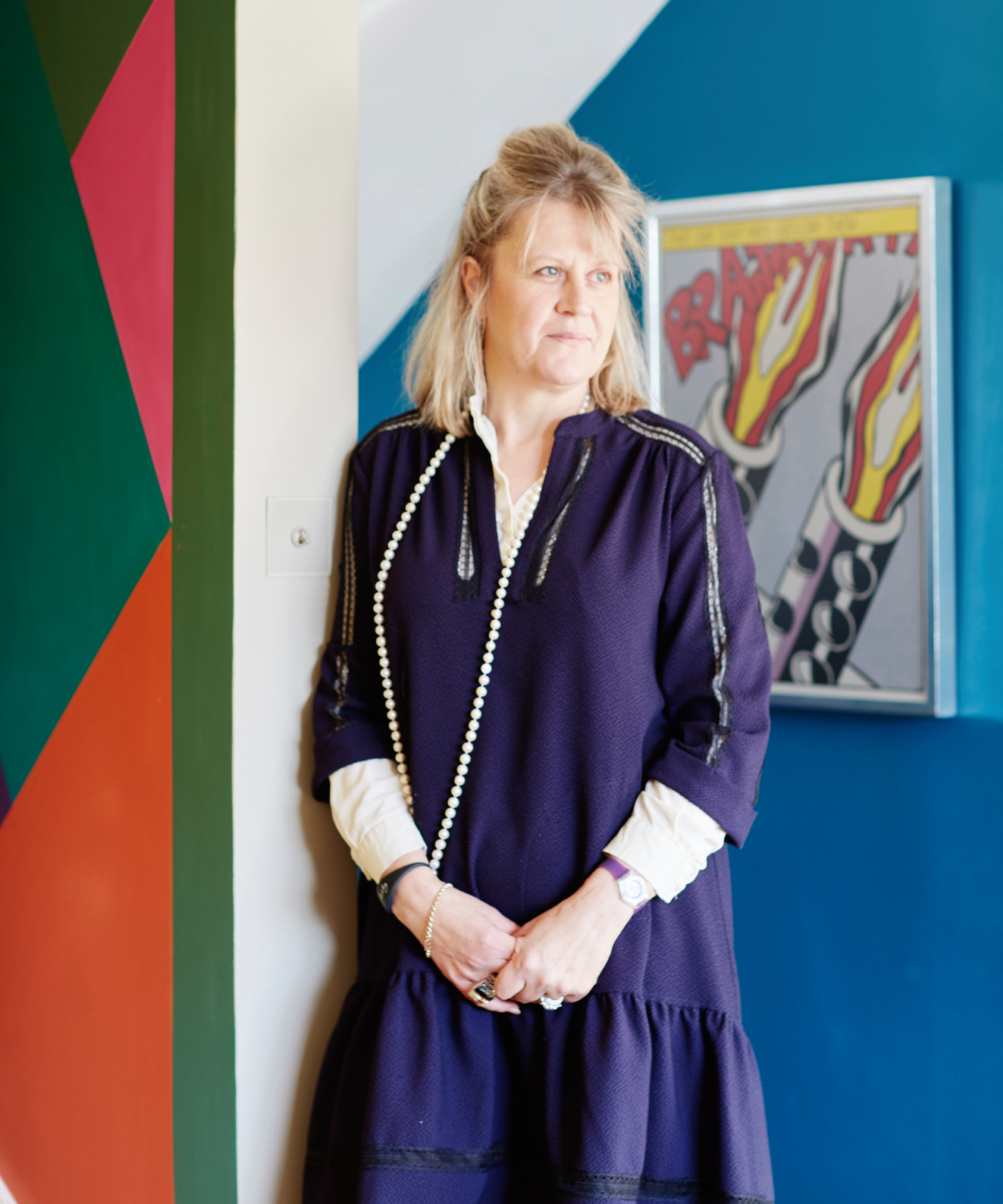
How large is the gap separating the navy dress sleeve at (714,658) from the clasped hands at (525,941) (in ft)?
0.49

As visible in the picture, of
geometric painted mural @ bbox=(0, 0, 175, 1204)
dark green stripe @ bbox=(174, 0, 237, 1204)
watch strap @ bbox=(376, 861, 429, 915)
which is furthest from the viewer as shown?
geometric painted mural @ bbox=(0, 0, 175, 1204)

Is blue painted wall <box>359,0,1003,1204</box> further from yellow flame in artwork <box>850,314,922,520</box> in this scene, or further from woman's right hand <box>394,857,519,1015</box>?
woman's right hand <box>394,857,519,1015</box>

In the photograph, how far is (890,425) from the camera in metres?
2.34

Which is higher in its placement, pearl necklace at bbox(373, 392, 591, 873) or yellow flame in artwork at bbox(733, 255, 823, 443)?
yellow flame in artwork at bbox(733, 255, 823, 443)

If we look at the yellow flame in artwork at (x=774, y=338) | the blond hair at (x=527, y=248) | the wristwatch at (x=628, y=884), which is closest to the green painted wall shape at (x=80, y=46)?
the blond hair at (x=527, y=248)

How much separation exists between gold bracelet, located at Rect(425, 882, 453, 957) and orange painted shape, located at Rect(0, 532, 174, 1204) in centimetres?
40

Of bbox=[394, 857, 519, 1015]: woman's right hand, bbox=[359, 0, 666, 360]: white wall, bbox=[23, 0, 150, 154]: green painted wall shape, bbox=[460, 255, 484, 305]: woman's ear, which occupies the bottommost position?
bbox=[394, 857, 519, 1015]: woman's right hand

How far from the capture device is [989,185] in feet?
7.36

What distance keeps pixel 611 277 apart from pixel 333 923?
0.87 metres

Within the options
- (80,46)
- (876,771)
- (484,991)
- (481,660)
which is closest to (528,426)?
(481,660)

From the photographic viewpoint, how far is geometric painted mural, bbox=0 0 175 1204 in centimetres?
155

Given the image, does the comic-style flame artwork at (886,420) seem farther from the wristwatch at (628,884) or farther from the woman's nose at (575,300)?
the wristwatch at (628,884)

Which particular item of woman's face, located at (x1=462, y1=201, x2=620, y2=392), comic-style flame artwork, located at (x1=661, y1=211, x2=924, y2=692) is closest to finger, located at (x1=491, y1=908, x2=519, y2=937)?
woman's face, located at (x1=462, y1=201, x2=620, y2=392)

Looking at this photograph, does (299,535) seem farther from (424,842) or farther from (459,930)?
(459,930)
